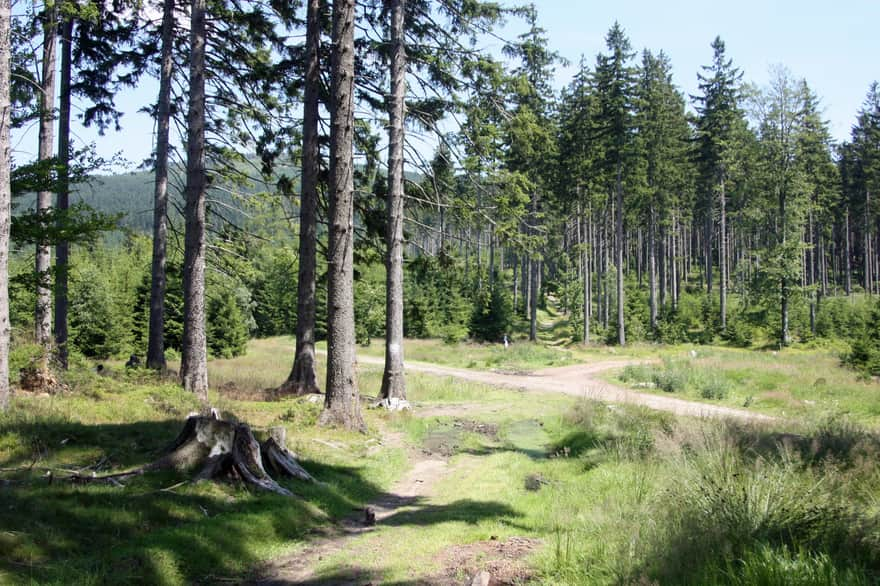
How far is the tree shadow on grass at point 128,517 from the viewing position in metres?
4.72

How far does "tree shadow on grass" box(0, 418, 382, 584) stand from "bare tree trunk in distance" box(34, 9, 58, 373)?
294 inches

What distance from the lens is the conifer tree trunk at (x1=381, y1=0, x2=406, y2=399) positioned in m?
15.6

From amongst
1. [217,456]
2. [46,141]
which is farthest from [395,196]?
[46,141]

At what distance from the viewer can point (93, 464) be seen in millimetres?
7191

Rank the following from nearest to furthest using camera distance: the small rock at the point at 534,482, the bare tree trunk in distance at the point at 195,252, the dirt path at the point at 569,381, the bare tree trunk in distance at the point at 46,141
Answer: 1. the small rock at the point at 534,482
2. the bare tree trunk in distance at the point at 195,252
3. the bare tree trunk in distance at the point at 46,141
4. the dirt path at the point at 569,381

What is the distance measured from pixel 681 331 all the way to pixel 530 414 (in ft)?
109

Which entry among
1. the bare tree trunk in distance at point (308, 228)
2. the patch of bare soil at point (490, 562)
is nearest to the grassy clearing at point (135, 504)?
the patch of bare soil at point (490, 562)

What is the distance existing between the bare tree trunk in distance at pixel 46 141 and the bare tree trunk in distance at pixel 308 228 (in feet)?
18.8

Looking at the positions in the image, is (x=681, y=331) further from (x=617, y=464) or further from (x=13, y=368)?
(x=13, y=368)

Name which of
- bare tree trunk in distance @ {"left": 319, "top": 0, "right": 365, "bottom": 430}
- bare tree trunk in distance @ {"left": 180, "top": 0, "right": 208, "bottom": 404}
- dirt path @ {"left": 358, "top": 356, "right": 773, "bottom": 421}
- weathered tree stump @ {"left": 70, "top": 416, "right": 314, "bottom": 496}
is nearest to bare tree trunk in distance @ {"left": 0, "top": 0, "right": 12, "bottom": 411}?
weathered tree stump @ {"left": 70, "top": 416, "right": 314, "bottom": 496}

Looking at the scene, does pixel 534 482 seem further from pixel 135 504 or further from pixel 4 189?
pixel 4 189

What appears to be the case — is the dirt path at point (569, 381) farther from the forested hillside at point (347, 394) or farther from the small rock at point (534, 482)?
the small rock at point (534, 482)

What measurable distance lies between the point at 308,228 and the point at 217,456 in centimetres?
889

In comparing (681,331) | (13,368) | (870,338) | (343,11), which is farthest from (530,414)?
(681,331)
